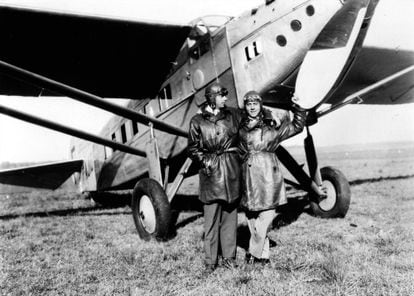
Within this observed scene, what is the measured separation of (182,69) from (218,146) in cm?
232

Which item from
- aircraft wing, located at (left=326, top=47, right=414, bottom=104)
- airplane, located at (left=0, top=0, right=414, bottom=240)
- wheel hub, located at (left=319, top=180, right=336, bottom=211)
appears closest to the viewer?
airplane, located at (left=0, top=0, right=414, bottom=240)

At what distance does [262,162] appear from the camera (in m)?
3.03

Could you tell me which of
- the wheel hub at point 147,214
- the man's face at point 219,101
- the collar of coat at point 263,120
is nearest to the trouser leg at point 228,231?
the collar of coat at point 263,120

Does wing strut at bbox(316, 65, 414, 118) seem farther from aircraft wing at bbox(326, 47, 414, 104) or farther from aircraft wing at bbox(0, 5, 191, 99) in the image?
aircraft wing at bbox(0, 5, 191, 99)

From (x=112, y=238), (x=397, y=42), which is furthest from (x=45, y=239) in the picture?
(x=397, y=42)

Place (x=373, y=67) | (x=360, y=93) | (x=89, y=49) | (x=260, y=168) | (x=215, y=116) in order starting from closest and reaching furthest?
(x=260, y=168) → (x=215, y=116) → (x=360, y=93) → (x=89, y=49) → (x=373, y=67)

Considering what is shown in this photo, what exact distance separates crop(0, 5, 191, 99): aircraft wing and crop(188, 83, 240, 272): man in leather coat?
2.22 metres

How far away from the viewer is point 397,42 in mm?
5289

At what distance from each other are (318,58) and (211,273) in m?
2.52

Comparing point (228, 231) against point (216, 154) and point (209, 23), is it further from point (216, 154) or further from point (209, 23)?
point (209, 23)

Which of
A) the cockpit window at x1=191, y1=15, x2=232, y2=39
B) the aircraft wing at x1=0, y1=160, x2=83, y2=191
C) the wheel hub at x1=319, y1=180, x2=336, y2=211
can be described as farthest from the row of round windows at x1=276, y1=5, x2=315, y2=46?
the aircraft wing at x1=0, y1=160, x2=83, y2=191

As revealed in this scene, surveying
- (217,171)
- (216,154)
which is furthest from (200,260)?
(216,154)

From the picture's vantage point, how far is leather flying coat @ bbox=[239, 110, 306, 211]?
9.85 ft

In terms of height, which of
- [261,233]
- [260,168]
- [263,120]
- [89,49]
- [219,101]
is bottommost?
[261,233]
